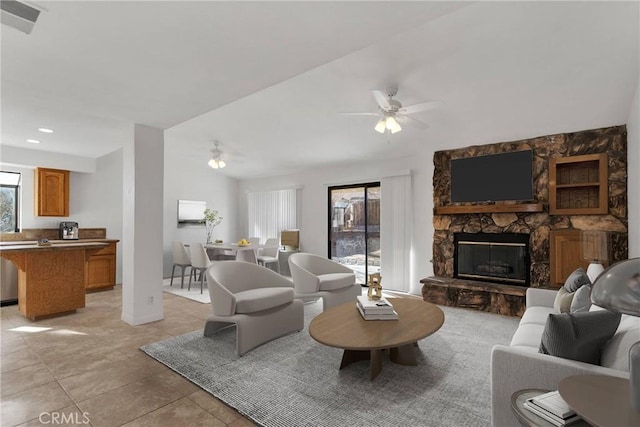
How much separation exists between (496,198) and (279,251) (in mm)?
4467

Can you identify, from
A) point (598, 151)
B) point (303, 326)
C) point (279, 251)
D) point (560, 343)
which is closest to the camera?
point (560, 343)

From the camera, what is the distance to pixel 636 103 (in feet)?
10.3

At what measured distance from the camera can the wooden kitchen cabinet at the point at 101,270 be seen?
5555 millimetres

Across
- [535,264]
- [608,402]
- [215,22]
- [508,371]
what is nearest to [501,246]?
[535,264]

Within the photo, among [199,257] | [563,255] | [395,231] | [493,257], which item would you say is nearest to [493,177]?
[493,257]

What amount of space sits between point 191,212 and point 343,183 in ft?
12.2

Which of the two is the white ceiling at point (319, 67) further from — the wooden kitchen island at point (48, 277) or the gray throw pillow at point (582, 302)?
the gray throw pillow at point (582, 302)

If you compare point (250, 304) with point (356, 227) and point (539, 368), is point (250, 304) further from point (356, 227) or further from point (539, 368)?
point (356, 227)

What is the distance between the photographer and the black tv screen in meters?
4.43

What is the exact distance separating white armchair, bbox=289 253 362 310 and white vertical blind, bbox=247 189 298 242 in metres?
2.88

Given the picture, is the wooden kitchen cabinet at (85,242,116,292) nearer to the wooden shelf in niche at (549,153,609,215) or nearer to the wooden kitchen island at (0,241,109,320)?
the wooden kitchen island at (0,241,109,320)

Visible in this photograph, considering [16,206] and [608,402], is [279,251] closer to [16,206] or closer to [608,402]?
[16,206]

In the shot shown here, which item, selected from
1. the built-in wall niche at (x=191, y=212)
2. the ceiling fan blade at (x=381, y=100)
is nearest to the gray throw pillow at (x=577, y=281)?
the ceiling fan blade at (x=381, y=100)

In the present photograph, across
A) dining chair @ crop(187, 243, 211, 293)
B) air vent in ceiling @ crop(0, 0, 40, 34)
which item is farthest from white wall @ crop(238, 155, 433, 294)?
air vent in ceiling @ crop(0, 0, 40, 34)
